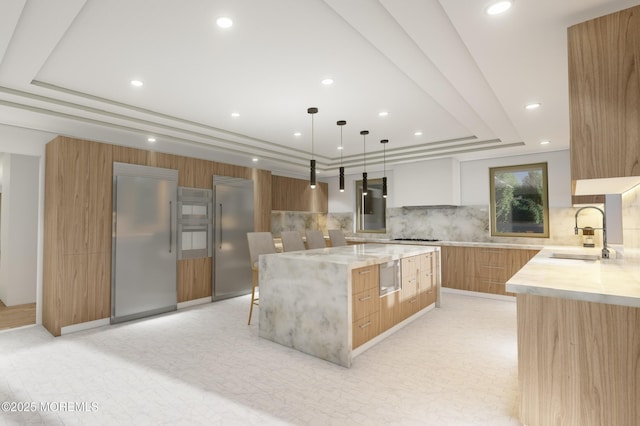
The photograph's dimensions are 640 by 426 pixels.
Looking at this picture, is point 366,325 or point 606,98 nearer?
point 606,98

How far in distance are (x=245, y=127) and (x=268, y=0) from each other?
2644 millimetres

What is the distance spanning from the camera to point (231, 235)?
5.29 meters

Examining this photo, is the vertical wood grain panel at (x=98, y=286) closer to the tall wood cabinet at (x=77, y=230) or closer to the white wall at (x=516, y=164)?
the tall wood cabinet at (x=77, y=230)

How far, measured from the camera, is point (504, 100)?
3137mm

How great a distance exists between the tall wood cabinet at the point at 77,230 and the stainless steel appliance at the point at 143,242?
11 cm

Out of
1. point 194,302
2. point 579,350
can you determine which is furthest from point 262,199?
point 579,350

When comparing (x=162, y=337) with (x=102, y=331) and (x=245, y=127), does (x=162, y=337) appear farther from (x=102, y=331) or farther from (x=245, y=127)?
(x=245, y=127)

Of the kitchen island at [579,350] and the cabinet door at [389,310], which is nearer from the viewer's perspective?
the kitchen island at [579,350]

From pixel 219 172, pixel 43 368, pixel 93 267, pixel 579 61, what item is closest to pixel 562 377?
pixel 579 61

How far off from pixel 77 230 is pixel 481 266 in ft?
19.0

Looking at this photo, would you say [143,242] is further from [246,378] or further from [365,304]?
[365,304]

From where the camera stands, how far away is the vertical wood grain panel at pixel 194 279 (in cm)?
469

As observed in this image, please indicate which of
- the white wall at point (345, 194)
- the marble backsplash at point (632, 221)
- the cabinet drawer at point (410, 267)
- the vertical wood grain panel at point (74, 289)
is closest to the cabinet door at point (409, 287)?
the cabinet drawer at point (410, 267)

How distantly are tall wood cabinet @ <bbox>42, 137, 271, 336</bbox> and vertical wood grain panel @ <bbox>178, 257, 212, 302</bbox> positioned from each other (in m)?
0.95
